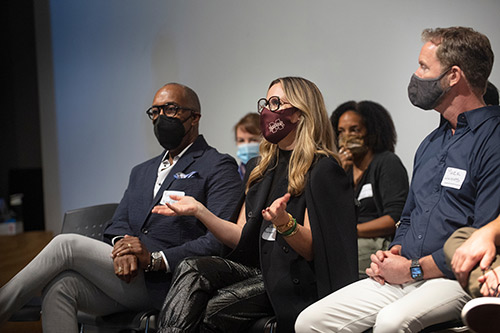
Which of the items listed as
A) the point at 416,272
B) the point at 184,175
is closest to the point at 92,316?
the point at 184,175

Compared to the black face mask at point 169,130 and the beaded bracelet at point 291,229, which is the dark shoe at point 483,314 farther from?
the black face mask at point 169,130

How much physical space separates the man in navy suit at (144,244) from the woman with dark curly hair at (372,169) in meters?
0.97

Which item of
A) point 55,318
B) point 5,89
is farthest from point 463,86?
point 5,89

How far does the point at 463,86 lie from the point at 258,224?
1.14 meters

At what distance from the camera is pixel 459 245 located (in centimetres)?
187

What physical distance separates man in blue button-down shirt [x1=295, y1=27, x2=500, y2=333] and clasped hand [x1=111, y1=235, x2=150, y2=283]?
3.20ft

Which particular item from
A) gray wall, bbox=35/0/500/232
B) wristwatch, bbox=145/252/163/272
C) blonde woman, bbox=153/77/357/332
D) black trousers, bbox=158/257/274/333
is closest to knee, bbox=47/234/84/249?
wristwatch, bbox=145/252/163/272

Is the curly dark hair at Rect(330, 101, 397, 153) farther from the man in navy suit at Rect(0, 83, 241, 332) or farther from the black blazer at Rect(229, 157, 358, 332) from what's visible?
the black blazer at Rect(229, 157, 358, 332)

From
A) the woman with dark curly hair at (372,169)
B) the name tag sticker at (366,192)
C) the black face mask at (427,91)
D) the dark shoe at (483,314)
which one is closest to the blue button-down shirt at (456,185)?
the black face mask at (427,91)

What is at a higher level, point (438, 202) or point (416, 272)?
point (438, 202)

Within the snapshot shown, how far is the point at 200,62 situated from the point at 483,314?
3390 millimetres

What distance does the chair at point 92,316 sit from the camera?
267cm

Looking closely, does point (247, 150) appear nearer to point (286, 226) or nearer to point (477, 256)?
point (286, 226)

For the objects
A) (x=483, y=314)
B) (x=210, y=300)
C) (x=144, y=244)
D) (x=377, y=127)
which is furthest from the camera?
(x=377, y=127)
